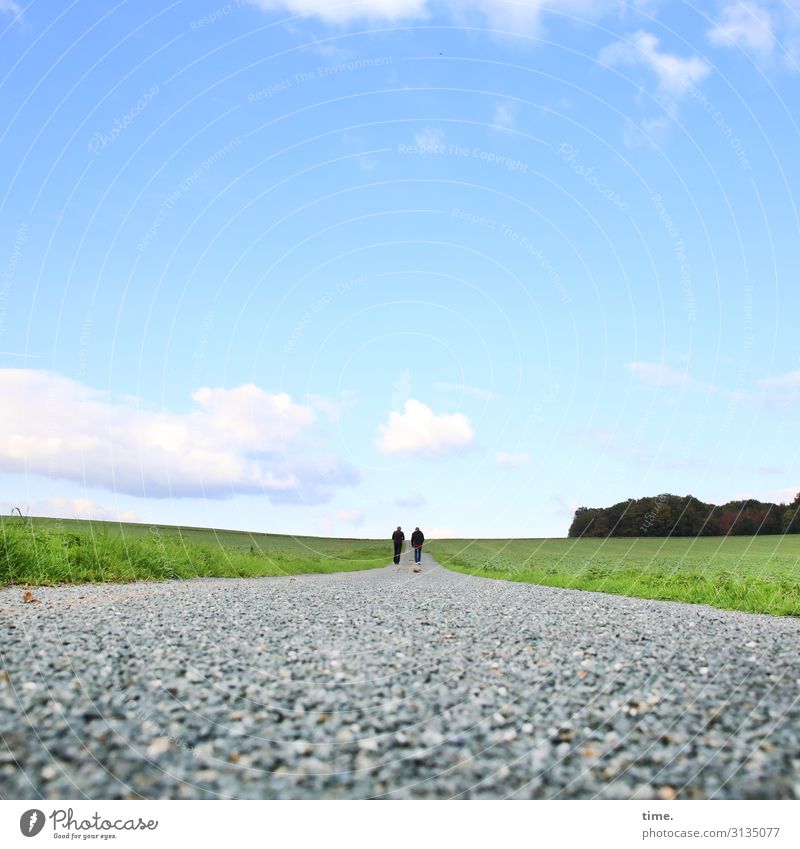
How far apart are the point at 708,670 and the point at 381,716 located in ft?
17.9

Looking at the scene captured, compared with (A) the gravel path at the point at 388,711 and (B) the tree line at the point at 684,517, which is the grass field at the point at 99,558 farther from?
(B) the tree line at the point at 684,517

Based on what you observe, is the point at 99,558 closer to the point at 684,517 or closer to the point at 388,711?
the point at 388,711

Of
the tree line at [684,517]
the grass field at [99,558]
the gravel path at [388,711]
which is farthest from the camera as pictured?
the tree line at [684,517]

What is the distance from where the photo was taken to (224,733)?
22.7ft

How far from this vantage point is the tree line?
62562 mm

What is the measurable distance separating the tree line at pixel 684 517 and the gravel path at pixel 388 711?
53.1 m

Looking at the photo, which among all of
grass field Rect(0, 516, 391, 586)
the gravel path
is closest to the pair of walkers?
grass field Rect(0, 516, 391, 586)

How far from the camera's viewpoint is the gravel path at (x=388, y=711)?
6.22 m

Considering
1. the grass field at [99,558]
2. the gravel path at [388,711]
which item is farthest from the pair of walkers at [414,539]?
the gravel path at [388,711]

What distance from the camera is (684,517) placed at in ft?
220

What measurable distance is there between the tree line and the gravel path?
53.1 metres

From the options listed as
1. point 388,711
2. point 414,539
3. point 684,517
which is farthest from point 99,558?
point 684,517

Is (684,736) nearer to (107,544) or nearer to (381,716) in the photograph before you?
(381,716)
